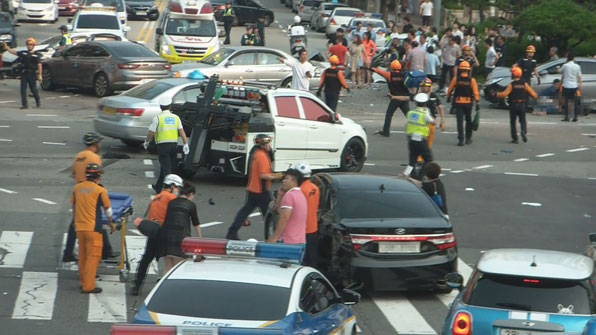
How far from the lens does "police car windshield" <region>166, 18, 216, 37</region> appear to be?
121ft

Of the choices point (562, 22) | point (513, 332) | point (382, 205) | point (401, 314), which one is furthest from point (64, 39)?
point (513, 332)

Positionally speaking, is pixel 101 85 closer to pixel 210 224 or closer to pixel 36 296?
pixel 210 224

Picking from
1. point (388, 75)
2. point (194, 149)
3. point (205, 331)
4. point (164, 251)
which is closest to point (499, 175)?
point (388, 75)

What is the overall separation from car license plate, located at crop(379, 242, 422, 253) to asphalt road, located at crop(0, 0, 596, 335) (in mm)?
701

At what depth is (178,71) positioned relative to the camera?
29.1 m

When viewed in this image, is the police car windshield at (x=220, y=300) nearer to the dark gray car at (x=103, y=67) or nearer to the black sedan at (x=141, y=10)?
the dark gray car at (x=103, y=67)

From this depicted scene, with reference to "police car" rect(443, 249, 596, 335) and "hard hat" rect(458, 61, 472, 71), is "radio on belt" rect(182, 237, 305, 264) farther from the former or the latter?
"hard hat" rect(458, 61, 472, 71)

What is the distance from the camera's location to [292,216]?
13.1 m

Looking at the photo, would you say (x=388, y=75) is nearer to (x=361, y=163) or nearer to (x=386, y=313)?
(x=361, y=163)

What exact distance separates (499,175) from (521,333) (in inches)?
536

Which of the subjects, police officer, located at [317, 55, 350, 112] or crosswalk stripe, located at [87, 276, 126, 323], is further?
police officer, located at [317, 55, 350, 112]

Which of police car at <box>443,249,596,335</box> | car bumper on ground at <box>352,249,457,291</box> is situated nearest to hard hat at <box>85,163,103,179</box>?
car bumper on ground at <box>352,249,457,291</box>

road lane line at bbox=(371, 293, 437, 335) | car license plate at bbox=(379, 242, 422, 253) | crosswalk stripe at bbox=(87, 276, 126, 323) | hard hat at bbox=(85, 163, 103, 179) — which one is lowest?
road lane line at bbox=(371, 293, 437, 335)

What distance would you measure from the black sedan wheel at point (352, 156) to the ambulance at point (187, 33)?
15240mm
